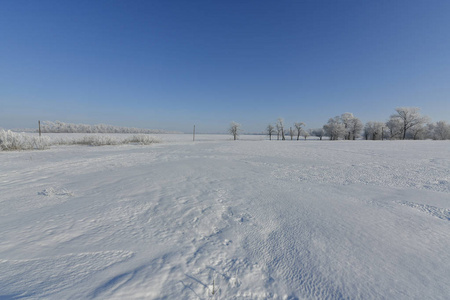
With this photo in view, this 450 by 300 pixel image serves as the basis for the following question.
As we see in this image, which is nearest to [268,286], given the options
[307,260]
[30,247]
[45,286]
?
[307,260]

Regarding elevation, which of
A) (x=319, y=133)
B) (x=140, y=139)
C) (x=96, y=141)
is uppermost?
(x=319, y=133)

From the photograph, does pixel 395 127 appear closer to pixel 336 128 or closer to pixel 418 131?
pixel 418 131

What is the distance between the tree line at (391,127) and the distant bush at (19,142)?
1893 inches

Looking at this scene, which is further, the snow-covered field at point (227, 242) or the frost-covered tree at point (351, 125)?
the frost-covered tree at point (351, 125)

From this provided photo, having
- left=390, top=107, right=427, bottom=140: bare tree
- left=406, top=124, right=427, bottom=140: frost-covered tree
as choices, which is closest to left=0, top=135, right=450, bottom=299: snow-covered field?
left=390, top=107, right=427, bottom=140: bare tree

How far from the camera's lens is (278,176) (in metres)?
5.07

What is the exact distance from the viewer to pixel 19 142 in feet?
40.4

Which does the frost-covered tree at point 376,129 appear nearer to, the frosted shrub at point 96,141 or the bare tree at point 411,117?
the bare tree at point 411,117

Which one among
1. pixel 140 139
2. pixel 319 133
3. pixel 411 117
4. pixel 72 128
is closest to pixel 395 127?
pixel 411 117

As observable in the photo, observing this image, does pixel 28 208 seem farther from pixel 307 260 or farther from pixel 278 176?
pixel 278 176

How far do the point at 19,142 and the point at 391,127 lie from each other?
2728 inches

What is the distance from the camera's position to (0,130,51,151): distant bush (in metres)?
11.8

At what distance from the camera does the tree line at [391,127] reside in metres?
39.1

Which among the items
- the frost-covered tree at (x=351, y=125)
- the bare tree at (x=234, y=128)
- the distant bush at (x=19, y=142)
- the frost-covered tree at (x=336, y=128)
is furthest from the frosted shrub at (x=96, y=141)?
the frost-covered tree at (x=351, y=125)
